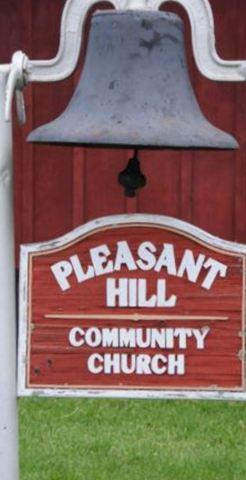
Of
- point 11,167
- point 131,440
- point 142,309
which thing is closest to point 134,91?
point 11,167

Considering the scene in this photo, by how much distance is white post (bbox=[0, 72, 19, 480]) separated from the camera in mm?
5504

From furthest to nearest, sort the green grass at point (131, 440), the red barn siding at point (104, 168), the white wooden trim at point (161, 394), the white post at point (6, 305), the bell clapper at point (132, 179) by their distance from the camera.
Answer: the red barn siding at point (104, 168), the green grass at point (131, 440), the bell clapper at point (132, 179), the white post at point (6, 305), the white wooden trim at point (161, 394)

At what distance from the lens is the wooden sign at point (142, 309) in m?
5.43

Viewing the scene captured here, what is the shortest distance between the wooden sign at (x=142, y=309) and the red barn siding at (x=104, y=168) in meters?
4.86

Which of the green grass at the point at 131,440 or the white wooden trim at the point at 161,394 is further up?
the white wooden trim at the point at 161,394

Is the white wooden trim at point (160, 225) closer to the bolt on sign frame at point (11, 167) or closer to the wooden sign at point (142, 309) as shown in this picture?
the wooden sign at point (142, 309)

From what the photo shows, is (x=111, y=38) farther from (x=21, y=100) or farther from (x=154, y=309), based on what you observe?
(x=154, y=309)

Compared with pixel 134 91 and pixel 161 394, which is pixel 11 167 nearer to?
pixel 134 91

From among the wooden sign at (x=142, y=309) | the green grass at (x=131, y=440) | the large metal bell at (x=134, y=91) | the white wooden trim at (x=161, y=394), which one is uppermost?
the large metal bell at (x=134, y=91)

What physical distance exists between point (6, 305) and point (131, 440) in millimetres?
2938

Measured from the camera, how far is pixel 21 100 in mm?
5648

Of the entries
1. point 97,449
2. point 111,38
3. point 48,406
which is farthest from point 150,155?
point 111,38

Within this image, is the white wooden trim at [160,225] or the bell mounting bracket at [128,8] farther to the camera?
the bell mounting bracket at [128,8]

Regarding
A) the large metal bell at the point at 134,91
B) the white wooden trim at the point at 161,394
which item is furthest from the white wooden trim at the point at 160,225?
the white wooden trim at the point at 161,394
